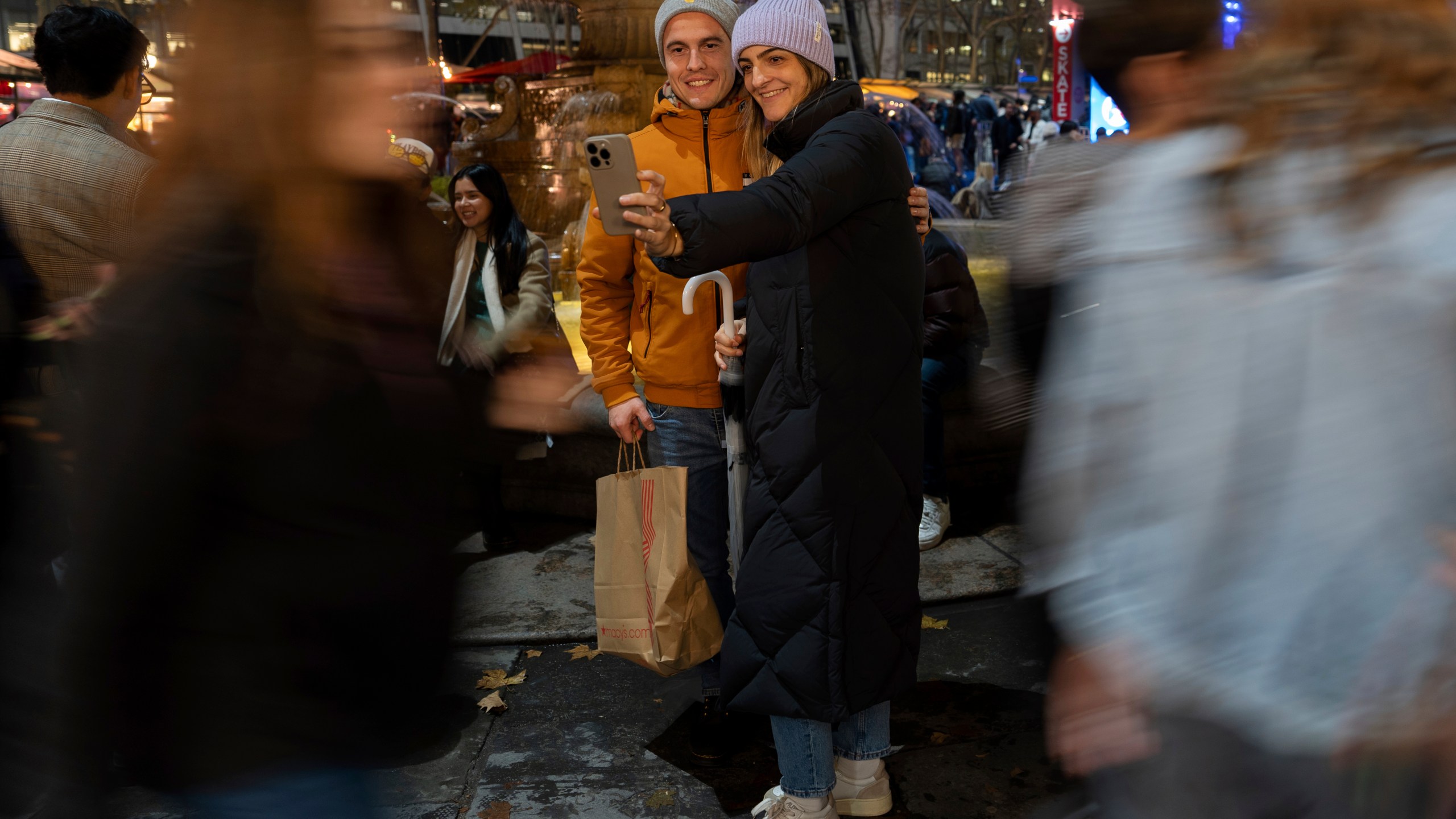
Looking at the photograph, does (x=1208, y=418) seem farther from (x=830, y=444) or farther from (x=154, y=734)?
(x=830, y=444)

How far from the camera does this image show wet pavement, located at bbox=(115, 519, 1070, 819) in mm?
3225

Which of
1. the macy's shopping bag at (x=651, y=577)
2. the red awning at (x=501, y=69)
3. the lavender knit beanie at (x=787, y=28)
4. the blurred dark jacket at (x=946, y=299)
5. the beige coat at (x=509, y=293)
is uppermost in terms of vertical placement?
the red awning at (x=501, y=69)

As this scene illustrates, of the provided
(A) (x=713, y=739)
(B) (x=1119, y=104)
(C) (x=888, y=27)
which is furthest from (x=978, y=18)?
(B) (x=1119, y=104)

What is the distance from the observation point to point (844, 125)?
2594mm

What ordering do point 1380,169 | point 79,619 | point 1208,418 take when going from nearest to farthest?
point 1380,169 → point 1208,418 → point 79,619

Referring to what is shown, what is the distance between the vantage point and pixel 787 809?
2916 millimetres

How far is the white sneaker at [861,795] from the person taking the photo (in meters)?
3.04

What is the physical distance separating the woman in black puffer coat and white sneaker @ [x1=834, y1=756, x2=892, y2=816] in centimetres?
15

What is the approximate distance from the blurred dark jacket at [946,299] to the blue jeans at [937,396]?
2.0 inches

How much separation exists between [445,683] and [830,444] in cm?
130

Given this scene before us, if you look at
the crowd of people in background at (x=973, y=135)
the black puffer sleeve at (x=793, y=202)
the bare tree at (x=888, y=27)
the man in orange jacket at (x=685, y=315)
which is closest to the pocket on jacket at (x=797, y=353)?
the black puffer sleeve at (x=793, y=202)

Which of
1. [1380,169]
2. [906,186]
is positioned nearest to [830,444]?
[906,186]

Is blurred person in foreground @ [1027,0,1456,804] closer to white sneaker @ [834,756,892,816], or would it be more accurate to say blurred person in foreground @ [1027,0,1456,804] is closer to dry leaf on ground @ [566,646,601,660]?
white sneaker @ [834,756,892,816]

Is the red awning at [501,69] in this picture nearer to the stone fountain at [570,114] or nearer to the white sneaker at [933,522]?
the stone fountain at [570,114]
